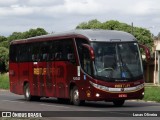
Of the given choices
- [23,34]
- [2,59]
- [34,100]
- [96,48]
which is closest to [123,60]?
[96,48]

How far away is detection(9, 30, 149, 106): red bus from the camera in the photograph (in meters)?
24.5

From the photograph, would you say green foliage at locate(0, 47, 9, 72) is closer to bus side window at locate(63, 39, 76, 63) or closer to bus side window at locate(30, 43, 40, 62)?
bus side window at locate(30, 43, 40, 62)

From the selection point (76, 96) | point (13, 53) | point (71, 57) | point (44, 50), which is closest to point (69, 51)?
point (71, 57)

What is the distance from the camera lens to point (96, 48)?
2470 centimetres

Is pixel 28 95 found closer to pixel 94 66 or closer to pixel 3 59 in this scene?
pixel 94 66

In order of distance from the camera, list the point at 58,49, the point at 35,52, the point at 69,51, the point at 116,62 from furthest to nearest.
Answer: the point at 35,52 < the point at 58,49 < the point at 69,51 < the point at 116,62

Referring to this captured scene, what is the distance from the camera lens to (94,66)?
24484 mm

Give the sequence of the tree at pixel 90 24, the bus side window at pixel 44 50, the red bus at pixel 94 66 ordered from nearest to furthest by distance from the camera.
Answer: the red bus at pixel 94 66, the bus side window at pixel 44 50, the tree at pixel 90 24

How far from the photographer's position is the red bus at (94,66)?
80.4 feet

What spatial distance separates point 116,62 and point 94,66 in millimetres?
977

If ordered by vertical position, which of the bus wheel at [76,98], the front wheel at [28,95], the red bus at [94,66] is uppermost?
the red bus at [94,66]

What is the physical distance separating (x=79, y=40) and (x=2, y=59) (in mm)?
74066

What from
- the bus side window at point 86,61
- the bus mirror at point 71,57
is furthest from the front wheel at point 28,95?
the bus side window at point 86,61

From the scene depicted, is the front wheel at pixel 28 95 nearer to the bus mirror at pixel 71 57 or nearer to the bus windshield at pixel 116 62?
the bus mirror at pixel 71 57
